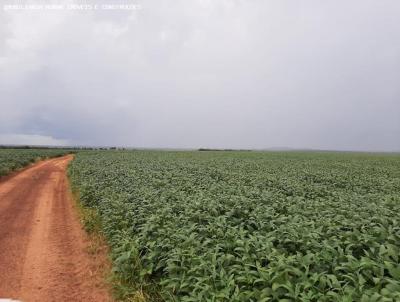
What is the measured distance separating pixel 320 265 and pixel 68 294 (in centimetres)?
429

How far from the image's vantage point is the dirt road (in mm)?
5582

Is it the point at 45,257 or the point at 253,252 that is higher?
the point at 253,252

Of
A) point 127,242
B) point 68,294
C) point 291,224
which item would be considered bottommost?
point 68,294

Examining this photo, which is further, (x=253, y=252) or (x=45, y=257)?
(x=45, y=257)

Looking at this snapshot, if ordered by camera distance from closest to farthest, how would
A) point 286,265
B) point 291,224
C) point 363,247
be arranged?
point 286,265 → point 363,247 → point 291,224

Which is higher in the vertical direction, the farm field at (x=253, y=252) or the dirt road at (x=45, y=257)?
Answer: the farm field at (x=253, y=252)

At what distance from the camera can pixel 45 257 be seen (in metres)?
7.11

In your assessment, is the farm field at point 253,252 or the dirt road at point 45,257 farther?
the dirt road at point 45,257

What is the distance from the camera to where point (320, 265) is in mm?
4453

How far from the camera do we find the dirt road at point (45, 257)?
558 centimetres

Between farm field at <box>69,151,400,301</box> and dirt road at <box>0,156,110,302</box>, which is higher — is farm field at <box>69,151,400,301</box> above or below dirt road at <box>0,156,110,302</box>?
above

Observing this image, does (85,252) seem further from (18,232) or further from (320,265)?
(320,265)

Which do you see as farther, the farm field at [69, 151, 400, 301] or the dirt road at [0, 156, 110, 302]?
the dirt road at [0, 156, 110, 302]

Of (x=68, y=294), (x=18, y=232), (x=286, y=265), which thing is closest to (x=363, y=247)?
(x=286, y=265)
